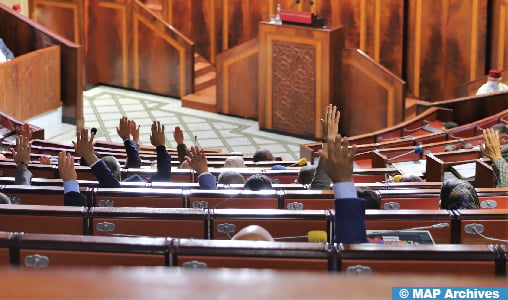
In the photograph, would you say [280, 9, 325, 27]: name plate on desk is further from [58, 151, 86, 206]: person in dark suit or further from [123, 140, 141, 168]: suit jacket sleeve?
[58, 151, 86, 206]: person in dark suit

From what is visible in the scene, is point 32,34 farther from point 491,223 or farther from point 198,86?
point 491,223

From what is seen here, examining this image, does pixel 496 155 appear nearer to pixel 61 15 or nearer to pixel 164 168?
pixel 164 168

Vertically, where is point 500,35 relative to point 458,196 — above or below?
above

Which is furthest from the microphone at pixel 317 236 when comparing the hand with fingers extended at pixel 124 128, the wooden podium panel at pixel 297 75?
the wooden podium panel at pixel 297 75

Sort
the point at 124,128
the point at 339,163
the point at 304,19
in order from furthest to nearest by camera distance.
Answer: the point at 304,19 → the point at 124,128 → the point at 339,163

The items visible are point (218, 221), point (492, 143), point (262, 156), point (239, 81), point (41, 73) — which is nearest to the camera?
point (218, 221)

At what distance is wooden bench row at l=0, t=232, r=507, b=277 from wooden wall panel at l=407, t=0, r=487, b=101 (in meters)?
7.06

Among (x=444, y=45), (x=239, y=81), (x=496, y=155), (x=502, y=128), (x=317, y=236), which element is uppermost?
(x=444, y=45)

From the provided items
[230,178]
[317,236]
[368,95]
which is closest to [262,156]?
[230,178]

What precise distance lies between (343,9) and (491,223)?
6913mm

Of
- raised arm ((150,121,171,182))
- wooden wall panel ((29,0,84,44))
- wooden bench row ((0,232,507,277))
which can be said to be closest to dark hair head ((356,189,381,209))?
wooden bench row ((0,232,507,277))

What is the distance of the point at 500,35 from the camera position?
8672mm

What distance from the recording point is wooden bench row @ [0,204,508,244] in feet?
9.11

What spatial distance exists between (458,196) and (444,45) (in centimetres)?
621
